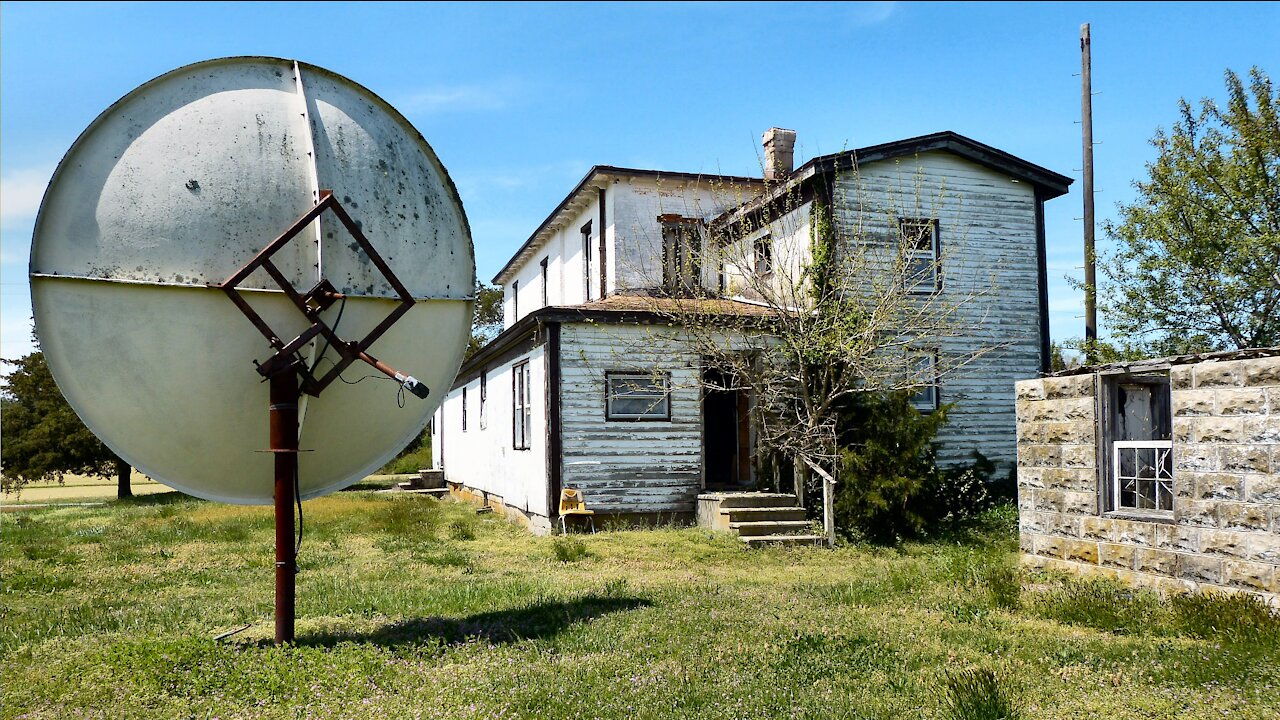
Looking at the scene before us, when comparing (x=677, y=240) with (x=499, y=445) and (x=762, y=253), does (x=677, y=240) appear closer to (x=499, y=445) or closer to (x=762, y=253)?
(x=762, y=253)

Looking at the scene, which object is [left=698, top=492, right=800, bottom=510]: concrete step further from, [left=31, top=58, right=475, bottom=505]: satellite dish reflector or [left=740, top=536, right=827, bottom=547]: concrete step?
[left=31, top=58, right=475, bottom=505]: satellite dish reflector

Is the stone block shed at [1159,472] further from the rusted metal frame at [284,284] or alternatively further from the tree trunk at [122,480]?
the tree trunk at [122,480]

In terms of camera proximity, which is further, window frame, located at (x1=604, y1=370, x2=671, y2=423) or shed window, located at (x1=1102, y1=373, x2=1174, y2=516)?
window frame, located at (x1=604, y1=370, x2=671, y2=423)

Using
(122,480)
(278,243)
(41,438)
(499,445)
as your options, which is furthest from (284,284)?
(122,480)

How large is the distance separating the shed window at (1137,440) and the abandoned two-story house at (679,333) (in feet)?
20.3

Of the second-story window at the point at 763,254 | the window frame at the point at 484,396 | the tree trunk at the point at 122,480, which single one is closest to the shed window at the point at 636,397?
the second-story window at the point at 763,254

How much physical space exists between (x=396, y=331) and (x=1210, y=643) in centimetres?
673

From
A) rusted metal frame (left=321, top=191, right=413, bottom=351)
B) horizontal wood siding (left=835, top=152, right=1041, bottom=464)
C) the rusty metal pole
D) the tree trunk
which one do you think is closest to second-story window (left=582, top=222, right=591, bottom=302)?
horizontal wood siding (left=835, top=152, right=1041, bottom=464)

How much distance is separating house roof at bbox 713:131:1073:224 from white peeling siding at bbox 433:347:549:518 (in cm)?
502

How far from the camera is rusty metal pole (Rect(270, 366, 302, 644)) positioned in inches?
266

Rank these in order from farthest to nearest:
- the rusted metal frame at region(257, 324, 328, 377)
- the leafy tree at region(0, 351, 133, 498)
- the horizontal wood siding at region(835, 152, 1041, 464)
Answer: the leafy tree at region(0, 351, 133, 498), the horizontal wood siding at region(835, 152, 1041, 464), the rusted metal frame at region(257, 324, 328, 377)

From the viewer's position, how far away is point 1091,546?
935 centimetres

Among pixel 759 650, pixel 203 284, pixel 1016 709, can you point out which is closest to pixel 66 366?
pixel 203 284

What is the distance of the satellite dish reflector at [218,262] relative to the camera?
21.2ft
